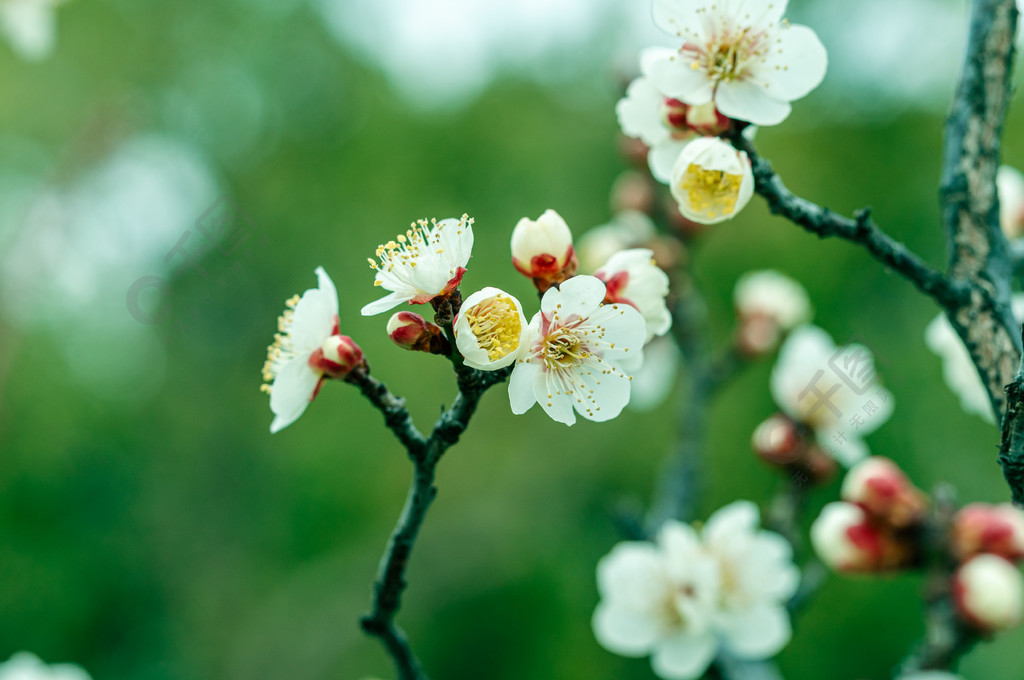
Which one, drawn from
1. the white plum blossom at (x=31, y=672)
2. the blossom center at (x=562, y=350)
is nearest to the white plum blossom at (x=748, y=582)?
the blossom center at (x=562, y=350)

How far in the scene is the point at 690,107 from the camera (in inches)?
39.2

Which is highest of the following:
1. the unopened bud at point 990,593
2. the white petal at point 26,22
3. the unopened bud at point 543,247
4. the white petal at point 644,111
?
the white petal at point 26,22

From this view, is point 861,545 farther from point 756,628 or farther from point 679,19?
point 679,19

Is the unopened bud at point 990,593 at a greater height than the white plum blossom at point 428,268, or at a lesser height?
lesser

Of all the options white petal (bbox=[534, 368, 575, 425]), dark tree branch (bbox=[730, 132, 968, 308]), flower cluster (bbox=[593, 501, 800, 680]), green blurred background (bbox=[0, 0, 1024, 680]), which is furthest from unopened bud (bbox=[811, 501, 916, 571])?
green blurred background (bbox=[0, 0, 1024, 680])

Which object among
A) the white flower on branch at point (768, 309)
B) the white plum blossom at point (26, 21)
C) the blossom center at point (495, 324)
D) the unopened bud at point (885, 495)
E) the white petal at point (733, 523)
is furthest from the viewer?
the white flower on branch at point (768, 309)

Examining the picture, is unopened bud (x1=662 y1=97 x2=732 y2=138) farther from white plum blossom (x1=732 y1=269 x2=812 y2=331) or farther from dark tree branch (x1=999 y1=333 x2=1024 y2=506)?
white plum blossom (x1=732 y1=269 x2=812 y2=331)

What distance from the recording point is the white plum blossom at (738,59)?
3.15 feet

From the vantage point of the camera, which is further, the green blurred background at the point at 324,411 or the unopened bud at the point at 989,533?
the green blurred background at the point at 324,411

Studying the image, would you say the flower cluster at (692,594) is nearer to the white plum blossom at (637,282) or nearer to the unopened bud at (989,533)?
the unopened bud at (989,533)

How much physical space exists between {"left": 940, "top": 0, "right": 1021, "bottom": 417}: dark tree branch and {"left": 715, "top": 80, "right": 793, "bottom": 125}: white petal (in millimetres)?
312

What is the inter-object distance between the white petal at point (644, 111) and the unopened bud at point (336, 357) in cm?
46

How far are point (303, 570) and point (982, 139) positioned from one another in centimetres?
705

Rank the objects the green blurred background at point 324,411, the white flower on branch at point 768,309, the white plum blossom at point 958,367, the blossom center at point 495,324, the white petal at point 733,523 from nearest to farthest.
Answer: the blossom center at point 495,324 < the white plum blossom at point 958,367 < the white petal at point 733,523 < the white flower on branch at point 768,309 < the green blurred background at point 324,411
